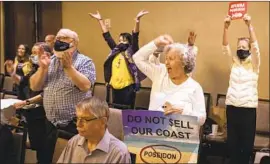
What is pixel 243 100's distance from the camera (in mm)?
3672

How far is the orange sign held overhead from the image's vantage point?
360 centimetres

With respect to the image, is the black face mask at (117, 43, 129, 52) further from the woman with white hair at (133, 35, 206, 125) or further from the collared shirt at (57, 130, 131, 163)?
the collared shirt at (57, 130, 131, 163)

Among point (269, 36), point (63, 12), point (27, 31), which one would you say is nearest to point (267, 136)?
point (269, 36)

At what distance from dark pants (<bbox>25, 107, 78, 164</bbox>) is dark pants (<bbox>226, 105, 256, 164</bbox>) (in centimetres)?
158

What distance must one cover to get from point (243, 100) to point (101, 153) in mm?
2032

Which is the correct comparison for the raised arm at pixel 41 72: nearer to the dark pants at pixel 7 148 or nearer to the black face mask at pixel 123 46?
the dark pants at pixel 7 148

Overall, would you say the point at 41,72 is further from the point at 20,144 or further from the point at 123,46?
the point at 123,46

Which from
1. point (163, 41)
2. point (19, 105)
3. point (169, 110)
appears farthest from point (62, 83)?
point (169, 110)

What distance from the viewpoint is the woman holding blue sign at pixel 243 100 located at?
366cm

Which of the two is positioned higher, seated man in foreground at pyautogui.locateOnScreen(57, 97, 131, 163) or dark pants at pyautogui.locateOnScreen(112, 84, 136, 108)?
seated man in foreground at pyautogui.locateOnScreen(57, 97, 131, 163)

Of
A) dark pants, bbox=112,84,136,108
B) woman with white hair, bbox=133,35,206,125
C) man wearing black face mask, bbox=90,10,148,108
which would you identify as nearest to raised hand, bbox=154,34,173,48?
woman with white hair, bbox=133,35,206,125

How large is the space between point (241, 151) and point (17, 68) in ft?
9.45

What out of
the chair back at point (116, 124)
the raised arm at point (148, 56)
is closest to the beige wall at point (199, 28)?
the raised arm at point (148, 56)

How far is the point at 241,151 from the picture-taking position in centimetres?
372
